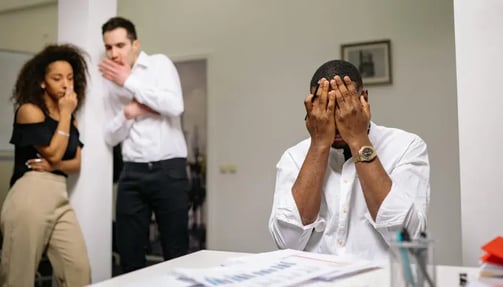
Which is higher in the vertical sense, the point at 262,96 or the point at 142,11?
the point at 142,11

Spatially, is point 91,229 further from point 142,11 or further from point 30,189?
point 142,11

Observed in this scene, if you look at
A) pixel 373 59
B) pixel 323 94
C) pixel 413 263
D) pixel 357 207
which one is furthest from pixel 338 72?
pixel 373 59

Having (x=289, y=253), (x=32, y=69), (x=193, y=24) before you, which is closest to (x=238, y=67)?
(x=193, y=24)

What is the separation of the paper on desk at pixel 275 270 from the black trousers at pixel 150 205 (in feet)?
4.89

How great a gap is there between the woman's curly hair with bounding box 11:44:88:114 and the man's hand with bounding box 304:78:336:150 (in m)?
1.53

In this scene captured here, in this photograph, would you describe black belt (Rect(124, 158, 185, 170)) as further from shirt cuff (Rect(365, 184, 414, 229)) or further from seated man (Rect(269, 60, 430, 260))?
shirt cuff (Rect(365, 184, 414, 229))

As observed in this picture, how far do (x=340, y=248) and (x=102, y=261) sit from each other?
167 centimetres

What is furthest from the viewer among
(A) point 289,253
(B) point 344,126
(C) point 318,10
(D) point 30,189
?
(C) point 318,10

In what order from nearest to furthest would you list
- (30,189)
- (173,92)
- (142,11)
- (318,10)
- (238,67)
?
1. (30,189)
2. (173,92)
3. (318,10)
4. (238,67)
5. (142,11)

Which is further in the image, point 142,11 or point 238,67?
point 142,11

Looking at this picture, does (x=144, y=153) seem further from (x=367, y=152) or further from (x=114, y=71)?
(x=367, y=152)

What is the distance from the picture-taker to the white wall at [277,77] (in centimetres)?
361

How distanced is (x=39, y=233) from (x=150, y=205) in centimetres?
63

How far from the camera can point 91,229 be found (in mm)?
2695
